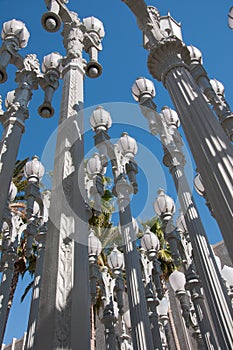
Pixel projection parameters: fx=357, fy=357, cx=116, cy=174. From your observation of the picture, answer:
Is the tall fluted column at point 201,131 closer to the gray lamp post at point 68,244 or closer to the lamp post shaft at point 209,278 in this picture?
the gray lamp post at point 68,244

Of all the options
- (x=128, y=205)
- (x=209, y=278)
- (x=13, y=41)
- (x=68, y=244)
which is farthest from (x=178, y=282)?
(x=13, y=41)

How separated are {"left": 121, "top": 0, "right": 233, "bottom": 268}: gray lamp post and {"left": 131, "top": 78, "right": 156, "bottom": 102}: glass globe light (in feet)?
5.78

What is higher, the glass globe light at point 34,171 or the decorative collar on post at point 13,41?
the decorative collar on post at point 13,41

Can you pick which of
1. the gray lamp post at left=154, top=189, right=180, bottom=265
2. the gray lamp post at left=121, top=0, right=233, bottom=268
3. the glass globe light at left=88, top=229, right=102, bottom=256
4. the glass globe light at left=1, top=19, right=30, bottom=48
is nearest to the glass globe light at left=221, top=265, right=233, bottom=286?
the gray lamp post at left=154, top=189, right=180, bottom=265

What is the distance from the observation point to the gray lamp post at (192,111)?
4453mm

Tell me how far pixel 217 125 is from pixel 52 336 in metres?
3.66

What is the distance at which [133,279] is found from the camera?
25.3 feet

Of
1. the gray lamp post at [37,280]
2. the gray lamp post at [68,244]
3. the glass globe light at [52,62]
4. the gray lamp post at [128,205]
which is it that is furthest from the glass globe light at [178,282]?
the glass globe light at [52,62]

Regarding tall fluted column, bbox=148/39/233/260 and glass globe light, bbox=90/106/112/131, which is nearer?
tall fluted column, bbox=148/39/233/260

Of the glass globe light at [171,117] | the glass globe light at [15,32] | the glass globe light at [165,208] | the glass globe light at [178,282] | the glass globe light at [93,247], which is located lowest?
the glass globe light at [178,282]

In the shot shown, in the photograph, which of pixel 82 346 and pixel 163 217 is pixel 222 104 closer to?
pixel 163 217

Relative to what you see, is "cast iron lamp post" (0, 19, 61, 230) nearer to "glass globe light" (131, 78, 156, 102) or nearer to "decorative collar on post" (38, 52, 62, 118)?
"decorative collar on post" (38, 52, 62, 118)

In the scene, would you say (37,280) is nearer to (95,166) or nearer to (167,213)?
(95,166)

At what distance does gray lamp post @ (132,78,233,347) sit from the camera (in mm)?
5863
